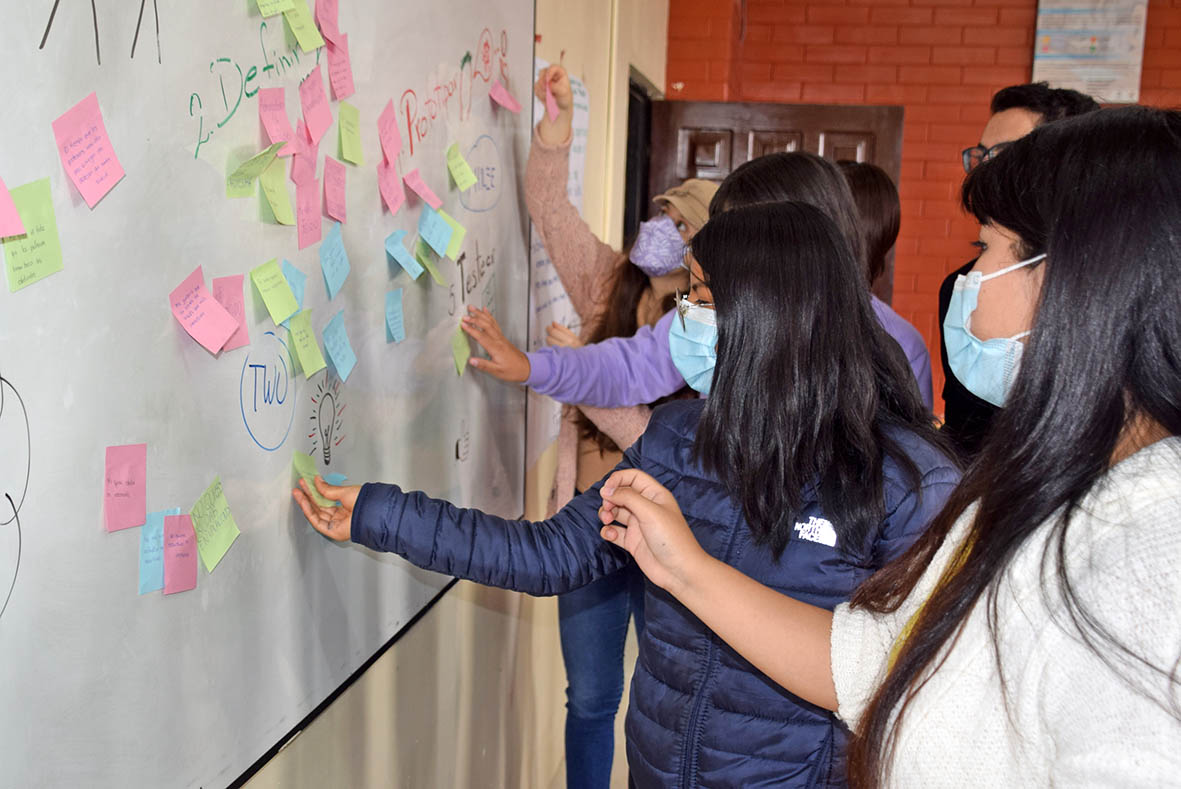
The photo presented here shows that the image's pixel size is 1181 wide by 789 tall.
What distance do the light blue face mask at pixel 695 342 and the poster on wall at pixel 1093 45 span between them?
4343mm

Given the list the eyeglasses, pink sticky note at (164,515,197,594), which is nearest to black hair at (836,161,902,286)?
the eyeglasses

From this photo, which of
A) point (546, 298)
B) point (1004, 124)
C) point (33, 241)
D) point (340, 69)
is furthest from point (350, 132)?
point (1004, 124)

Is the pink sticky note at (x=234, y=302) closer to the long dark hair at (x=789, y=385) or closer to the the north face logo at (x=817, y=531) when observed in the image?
the long dark hair at (x=789, y=385)

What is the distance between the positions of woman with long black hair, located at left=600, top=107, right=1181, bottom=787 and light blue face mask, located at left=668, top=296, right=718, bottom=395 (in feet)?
1.95

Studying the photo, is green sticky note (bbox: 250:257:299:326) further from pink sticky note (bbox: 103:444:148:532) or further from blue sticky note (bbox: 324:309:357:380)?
pink sticky note (bbox: 103:444:148:532)

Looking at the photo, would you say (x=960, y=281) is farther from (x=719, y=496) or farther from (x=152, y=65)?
(x=152, y=65)

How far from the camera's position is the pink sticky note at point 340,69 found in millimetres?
1108

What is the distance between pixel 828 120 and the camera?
410 cm

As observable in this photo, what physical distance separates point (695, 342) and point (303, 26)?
670mm

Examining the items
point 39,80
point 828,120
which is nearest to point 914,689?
point 39,80

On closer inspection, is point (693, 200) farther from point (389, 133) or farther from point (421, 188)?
point (389, 133)

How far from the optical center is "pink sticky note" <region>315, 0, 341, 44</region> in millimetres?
1069

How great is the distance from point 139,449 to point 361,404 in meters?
0.45

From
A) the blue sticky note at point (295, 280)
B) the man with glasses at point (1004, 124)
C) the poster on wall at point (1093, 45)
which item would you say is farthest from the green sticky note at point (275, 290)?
the poster on wall at point (1093, 45)
